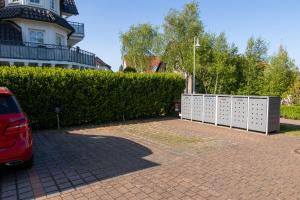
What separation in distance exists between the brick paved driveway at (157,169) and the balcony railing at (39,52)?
36.1 feet

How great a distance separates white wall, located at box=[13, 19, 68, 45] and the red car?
17.5 m

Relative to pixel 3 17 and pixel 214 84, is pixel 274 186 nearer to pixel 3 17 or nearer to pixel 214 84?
pixel 3 17

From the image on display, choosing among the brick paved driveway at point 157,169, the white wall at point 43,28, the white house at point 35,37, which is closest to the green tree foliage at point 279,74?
the brick paved driveway at point 157,169

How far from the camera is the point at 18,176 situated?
5.20m

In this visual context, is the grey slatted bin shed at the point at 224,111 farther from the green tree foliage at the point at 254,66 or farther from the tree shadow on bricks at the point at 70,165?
the green tree foliage at the point at 254,66

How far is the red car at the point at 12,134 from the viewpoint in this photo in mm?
4703

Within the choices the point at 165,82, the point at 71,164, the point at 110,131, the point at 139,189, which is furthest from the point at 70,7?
the point at 139,189

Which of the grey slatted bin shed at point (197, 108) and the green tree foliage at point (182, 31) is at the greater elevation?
the green tree foliage at point (182, 31)

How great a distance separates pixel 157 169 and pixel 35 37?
1934cm

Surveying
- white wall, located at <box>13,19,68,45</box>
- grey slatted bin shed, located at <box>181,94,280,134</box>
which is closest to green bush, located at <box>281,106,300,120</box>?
grey slatted bin shed, located at <box>181,94,280,134</box>

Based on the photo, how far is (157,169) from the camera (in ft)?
19.1

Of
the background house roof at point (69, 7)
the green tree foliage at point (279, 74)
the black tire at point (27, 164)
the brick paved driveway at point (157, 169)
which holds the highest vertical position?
the background house roof at point (69, 7)

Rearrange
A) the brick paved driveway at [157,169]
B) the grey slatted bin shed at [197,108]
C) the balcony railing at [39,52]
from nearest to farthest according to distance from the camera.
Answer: the brick paved driveway at [157,169]
the grey slatted bin shed at [197,108]
the balcony railing at [39,52]

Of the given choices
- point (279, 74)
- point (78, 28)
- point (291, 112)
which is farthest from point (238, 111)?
point (78, 28)
